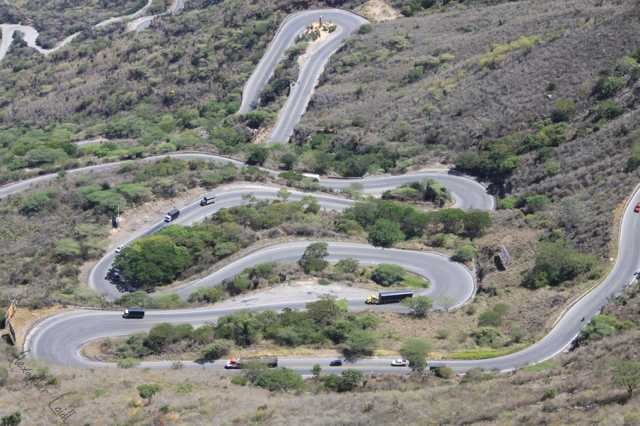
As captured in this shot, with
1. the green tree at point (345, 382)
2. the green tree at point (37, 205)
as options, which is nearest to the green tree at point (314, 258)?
the green tree at point (345, 382)

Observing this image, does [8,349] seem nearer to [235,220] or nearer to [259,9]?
[235,220]

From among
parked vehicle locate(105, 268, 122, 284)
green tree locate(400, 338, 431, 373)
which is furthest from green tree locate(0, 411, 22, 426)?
parked vehicle locate(105, 268, 122, 284)

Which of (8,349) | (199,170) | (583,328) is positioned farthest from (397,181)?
(8,349)

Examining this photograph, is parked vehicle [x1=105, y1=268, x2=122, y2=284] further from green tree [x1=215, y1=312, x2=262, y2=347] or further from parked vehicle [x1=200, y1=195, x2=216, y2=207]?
green tree [x1=215, y1=312, x2=262, y2=347]

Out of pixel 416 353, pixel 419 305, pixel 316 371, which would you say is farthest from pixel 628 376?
pixel 419 305

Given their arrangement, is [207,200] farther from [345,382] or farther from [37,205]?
[345,382]

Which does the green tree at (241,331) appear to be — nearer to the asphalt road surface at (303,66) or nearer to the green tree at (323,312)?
the green tree at (323,312)
